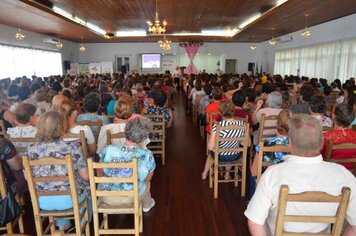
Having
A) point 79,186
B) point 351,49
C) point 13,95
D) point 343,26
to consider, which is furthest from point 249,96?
point 343,26

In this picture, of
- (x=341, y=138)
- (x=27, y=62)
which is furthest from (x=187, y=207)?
(x=27, y=62)

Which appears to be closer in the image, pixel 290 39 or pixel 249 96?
pixel 249 96

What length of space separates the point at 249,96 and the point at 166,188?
2.77 meters

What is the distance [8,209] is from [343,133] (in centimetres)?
324

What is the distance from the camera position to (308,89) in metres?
5.36

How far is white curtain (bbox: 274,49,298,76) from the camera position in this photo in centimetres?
1583

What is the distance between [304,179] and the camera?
1677mm

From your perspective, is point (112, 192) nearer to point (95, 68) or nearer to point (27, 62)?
point (27, 62)

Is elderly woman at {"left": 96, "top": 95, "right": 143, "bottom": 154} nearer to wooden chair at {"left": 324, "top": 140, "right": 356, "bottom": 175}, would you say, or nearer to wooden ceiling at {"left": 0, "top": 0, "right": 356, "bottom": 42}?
wooden chair at {"left": 324, "top": 140, "right": 356, "bottom": 175}

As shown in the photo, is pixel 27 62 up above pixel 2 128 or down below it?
above

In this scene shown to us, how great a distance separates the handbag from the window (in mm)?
10920

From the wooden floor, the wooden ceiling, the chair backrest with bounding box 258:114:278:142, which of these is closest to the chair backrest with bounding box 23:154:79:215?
the wooden floor

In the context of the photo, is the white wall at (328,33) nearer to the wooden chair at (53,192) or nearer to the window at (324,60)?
the window at (324,60)

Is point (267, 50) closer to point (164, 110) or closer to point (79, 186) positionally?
point (164, 110)
